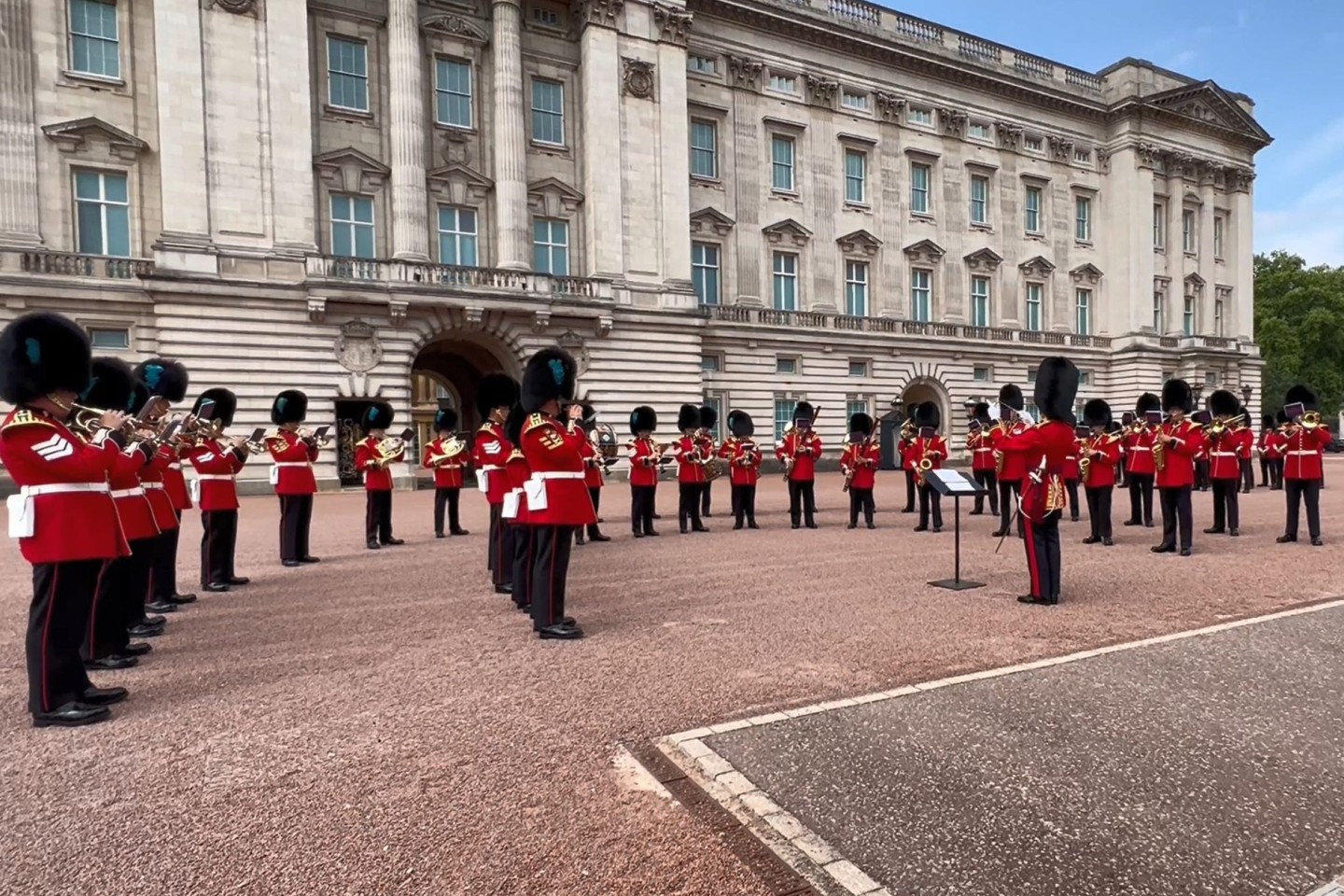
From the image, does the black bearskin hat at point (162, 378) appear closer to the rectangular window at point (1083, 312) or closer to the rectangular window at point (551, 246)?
the rectangular window at point (551, 246)

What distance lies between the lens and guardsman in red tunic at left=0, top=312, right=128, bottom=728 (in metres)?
4.33

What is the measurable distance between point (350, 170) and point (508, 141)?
4.65 meters

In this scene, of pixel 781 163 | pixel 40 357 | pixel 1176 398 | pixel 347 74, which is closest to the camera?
pixel 40 357

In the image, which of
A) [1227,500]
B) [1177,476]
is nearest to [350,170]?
[1177,476]

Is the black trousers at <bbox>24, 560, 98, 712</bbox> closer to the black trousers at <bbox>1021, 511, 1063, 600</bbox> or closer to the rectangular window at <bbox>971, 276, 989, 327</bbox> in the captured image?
the black trousers at <bbox>1021, 511, 1063, 600</bbox>

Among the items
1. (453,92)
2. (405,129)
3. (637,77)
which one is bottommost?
(405,129)

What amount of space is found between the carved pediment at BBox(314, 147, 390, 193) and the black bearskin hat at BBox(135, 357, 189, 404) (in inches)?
676

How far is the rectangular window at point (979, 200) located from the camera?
35.2m

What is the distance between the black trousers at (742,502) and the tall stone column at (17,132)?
1870 cm

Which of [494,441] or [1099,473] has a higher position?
[494,441]

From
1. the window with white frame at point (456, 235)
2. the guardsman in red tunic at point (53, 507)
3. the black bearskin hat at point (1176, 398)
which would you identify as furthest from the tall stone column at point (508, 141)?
the guardsman in red tunic at point (53, 507)

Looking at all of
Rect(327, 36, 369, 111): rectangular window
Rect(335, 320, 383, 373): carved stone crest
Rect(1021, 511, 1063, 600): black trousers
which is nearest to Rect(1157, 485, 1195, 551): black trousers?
Rect(1021, 511, 1063, 600): black trousers

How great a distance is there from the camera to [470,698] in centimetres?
455

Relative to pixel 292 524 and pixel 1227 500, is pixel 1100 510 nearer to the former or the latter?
pixel 1227 500
